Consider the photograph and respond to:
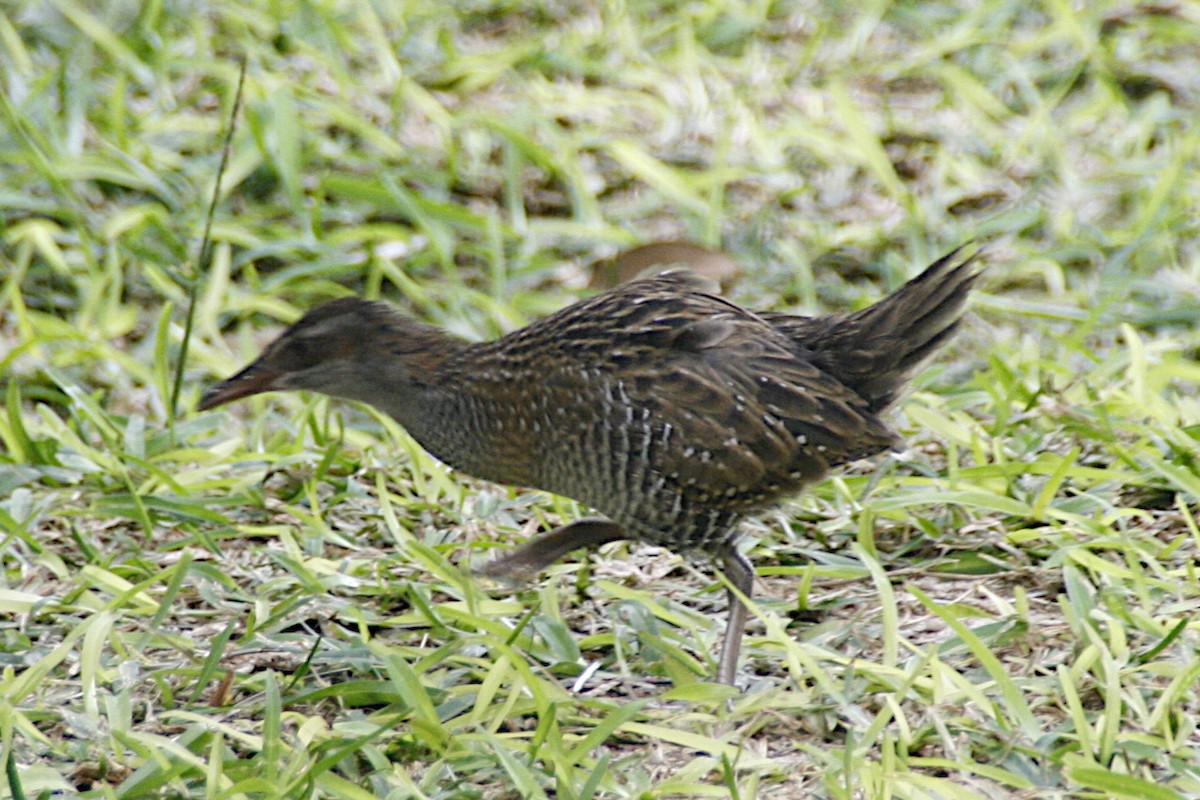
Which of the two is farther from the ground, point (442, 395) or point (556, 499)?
point (442, 395)

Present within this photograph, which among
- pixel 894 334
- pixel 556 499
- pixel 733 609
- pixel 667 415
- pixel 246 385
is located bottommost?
pixel 556 499

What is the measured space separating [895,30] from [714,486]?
15.8 ft

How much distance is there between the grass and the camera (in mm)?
3670

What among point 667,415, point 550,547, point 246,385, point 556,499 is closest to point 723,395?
point 667,415

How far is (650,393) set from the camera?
406cm

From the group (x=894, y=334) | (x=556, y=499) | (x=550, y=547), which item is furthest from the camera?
(x=556, y=499)

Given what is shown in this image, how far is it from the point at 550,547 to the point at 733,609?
0.55 meters

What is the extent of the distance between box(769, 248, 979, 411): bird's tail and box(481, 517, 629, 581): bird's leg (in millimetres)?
709

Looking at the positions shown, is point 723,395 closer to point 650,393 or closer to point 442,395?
point 650,393

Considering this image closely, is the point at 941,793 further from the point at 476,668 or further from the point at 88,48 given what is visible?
the point at 88,48

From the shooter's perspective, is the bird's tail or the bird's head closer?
the bird's tail

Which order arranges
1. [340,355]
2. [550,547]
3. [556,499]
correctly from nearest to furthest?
[550,547], [340,355], [556,499]

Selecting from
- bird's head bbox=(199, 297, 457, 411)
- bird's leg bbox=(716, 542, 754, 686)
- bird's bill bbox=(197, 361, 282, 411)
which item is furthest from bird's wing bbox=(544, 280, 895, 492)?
bird's bill bbox=(197, 361, 282, 411)

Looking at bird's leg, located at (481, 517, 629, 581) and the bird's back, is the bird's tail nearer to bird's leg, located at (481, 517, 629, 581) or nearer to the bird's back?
the bird's back
